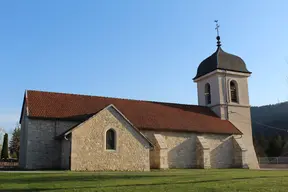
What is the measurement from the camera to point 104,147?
2398 centimetres

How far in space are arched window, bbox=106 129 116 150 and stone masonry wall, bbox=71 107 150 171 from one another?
231 mm

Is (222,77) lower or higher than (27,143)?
higher

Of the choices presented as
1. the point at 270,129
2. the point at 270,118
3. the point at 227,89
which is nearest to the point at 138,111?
the point at 227,89


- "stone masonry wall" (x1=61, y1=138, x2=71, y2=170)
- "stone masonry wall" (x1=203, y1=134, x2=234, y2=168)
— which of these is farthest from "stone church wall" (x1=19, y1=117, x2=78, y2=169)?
"stone masonry wall" (x1=203, y1=134, x2=234, y2=168)

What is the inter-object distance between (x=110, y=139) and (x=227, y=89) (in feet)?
55.8

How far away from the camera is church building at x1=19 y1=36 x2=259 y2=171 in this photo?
78.6 ft

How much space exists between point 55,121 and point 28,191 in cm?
1564

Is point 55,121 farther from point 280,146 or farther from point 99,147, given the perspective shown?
point 280,146

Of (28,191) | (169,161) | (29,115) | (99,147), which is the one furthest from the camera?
(169,161)

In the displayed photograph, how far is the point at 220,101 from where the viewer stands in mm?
35875

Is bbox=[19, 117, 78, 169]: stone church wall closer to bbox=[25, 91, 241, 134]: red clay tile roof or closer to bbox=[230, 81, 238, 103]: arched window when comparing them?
bbox=[25, 91, 241, 134]: red clay tile roof

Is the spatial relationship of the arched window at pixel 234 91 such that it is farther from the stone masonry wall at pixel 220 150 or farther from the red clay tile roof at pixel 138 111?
the stone masonry wall at pixel 220 150

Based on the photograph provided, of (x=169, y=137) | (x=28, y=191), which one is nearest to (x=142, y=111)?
(x=169, y=137)

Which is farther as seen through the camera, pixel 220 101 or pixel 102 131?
pixel 220 101
